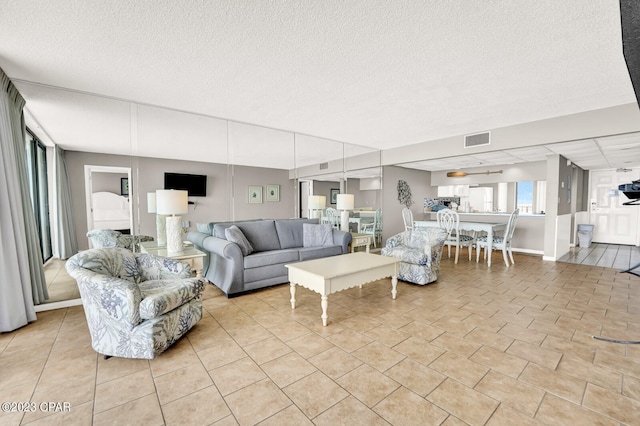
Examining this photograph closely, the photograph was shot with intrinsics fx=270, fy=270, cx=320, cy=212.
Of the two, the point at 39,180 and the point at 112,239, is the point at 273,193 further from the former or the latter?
the point at 39,180

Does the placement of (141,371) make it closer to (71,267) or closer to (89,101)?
(71,267)

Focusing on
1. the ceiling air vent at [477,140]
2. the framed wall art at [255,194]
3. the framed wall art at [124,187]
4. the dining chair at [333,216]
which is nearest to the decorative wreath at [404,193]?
the ceiling air vent at [477,140]

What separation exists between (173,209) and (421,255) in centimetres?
322

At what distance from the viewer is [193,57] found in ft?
7.81

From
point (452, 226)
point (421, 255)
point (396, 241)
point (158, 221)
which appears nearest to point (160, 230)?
point (158, 221)

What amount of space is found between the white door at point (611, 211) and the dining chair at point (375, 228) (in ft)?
19.4

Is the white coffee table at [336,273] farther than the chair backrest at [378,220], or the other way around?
the chair backrest at [378,220]

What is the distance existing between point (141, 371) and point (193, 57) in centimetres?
253

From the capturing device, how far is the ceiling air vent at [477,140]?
4.71m

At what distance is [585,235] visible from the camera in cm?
673

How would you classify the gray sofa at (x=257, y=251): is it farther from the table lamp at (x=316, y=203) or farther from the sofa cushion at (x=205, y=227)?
the table lamp at (x=316, y=203)

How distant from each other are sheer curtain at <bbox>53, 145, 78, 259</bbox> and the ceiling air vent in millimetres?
6108

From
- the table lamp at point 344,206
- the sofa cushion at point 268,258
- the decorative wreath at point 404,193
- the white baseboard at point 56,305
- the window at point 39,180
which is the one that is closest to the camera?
the white baseboard at point 56,305

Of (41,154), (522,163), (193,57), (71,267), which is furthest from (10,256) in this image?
(522,163)
